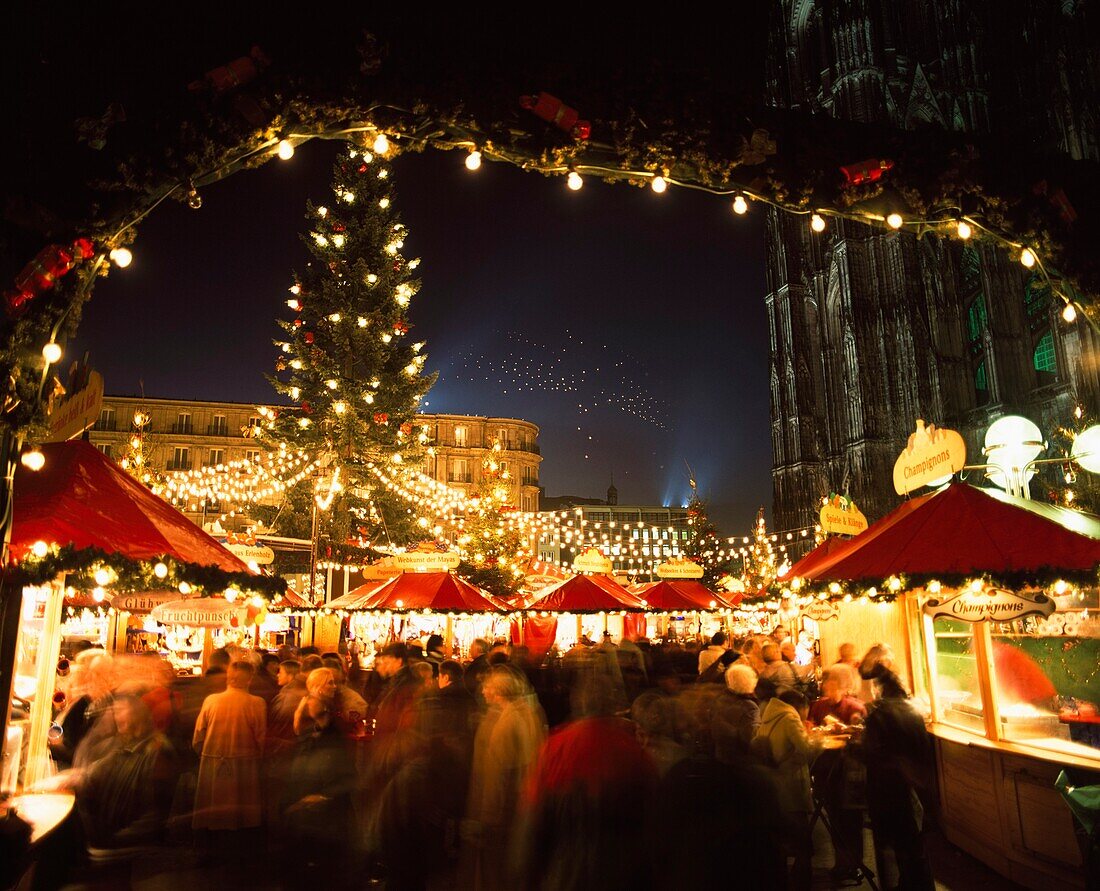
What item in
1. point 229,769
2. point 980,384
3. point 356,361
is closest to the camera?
point 229,769

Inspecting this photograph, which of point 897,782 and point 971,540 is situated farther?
point 971,540

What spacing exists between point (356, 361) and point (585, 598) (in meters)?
11.9

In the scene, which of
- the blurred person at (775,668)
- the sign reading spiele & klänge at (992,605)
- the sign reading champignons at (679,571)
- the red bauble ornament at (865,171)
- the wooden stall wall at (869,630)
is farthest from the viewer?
the sign reading champignons at (679,571)

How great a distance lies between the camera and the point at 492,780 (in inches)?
187

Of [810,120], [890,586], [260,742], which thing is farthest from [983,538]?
[260,742]

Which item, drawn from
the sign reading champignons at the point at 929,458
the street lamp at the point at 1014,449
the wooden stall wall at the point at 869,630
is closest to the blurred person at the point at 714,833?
the sign reading champignons at the point at 929,458

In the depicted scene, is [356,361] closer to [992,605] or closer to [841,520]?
[841,520]

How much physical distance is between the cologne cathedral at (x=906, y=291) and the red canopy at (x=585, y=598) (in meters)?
23.8

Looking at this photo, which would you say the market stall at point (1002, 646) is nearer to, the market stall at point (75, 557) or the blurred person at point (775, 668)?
the blurred person at point (775, 668)

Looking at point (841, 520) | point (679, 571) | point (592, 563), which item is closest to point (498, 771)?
point (841, 520)

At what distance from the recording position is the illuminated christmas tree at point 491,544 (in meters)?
27.3

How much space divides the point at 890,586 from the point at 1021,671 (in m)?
1.82

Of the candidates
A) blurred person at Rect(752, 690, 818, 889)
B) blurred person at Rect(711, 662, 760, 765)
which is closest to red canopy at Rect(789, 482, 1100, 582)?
blurred person at Rect(752, 690, 818, 889)

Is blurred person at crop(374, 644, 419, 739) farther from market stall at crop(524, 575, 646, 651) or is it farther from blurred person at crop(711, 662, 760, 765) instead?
market stall at crop(524, 575, 646, 651)
